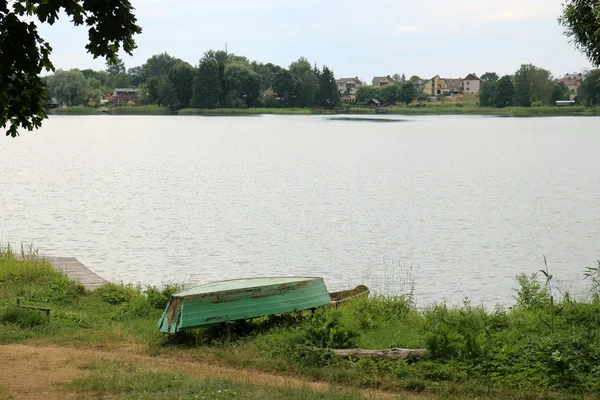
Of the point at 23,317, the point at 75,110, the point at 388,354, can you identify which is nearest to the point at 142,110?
the point at 75,110

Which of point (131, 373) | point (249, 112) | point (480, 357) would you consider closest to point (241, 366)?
point (131, 373)

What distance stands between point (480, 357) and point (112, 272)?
14158mm

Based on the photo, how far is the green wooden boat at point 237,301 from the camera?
419 inches

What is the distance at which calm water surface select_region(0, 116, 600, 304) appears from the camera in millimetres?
22281

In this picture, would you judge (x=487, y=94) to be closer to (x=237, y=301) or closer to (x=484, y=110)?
(x=484, y=110)

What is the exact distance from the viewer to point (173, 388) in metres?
8.51

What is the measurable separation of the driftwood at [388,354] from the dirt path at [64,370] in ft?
2.53

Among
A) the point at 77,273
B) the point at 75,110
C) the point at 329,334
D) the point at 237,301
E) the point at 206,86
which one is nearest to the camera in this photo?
the point at 329,334

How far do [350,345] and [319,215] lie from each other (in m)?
22.5

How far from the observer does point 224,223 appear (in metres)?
30.5

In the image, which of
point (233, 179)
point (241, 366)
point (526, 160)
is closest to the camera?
point (241, 366)

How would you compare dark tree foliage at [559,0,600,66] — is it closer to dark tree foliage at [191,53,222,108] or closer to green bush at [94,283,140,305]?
green bush at [94,283,140,305]

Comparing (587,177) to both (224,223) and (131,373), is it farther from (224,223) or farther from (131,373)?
(131,373)

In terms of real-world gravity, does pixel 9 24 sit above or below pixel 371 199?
above
